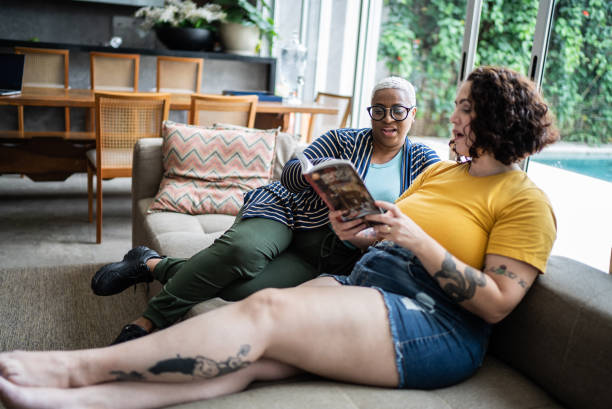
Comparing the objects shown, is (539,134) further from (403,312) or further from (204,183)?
(204,183)

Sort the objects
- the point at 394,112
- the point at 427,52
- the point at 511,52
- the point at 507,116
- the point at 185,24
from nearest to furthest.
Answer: the point at 507,116 → the point at 394,112 → the point at 511,52 → the point at 427,52 → the point at 185,24

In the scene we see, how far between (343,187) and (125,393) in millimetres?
668

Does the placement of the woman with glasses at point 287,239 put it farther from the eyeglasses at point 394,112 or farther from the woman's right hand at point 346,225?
the woman's right hand at point 346,225

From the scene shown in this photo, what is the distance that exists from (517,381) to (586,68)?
5.97 ft

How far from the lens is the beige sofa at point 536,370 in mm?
1229

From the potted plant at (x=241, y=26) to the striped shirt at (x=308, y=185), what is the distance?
358cm

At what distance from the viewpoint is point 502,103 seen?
1.39 m

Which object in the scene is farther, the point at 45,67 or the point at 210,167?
the point at 45,67

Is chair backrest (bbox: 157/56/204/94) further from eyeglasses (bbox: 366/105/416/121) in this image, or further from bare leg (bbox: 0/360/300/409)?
bare leg (bbox: 0/360/300/409)

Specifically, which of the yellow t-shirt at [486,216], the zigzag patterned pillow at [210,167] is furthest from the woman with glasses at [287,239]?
the zigzag patterned pillow at [210,167]

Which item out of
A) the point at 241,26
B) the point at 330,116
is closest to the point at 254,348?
the point at 330,116

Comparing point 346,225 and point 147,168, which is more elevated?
point 346,225

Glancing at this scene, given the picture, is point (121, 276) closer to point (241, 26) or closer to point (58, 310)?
point (58, 310)

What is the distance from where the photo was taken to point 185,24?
5.26 m
